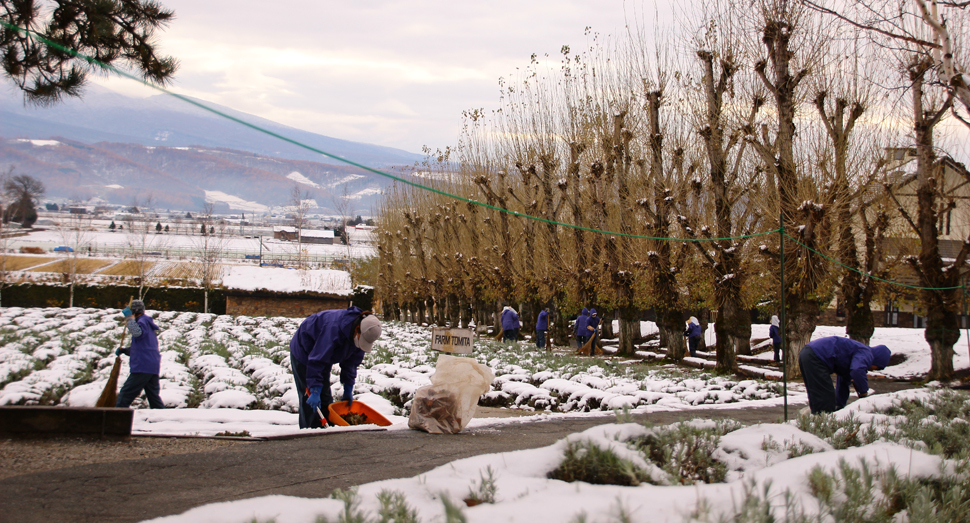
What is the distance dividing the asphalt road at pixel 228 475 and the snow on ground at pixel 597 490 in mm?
862

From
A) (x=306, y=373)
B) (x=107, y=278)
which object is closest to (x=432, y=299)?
(x=107, y=278)

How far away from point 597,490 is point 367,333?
394 centimetres

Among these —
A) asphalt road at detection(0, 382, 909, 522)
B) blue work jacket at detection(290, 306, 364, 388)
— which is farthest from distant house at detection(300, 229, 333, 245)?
asphalt road at detection(0, 382, 909, 522)

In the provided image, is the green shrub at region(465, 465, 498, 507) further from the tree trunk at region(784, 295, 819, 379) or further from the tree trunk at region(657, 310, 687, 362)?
the tree trunk at region(657, 310, 687, 362)

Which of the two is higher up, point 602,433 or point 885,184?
point 885,184

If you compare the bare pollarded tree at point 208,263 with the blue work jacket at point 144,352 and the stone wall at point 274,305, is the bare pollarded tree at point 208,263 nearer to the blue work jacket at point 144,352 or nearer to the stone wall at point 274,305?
the stone wall at point 274,305


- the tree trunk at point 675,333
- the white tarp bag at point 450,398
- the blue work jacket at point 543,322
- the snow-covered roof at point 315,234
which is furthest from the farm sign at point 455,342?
the snow-covered roof at point 315,234

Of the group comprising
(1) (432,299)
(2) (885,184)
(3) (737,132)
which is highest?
(3) (737,132)

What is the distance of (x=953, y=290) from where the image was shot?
1680 centimetres

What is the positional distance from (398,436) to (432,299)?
39432mm

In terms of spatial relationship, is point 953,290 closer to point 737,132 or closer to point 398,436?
point 737,132

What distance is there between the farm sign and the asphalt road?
8.99ft

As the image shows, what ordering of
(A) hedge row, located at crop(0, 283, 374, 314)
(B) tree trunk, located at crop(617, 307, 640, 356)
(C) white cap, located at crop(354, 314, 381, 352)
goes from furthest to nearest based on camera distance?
(A) hedge row, located at crop(0, 283, 374, 314) < (B) tree trunk, located at crop(617, 307, 640, 356) < (C) white cap, located at crop(354, 314, 381, 352)

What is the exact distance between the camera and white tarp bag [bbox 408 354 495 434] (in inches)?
283
